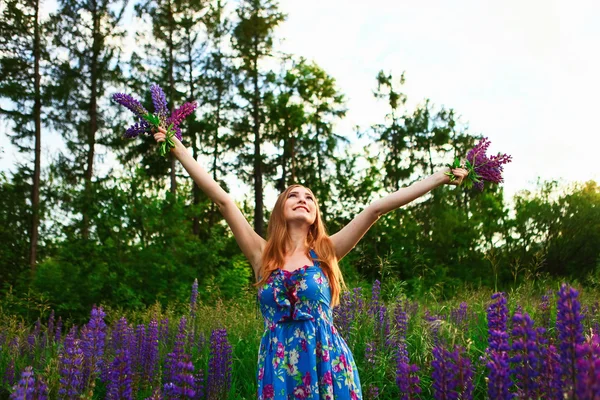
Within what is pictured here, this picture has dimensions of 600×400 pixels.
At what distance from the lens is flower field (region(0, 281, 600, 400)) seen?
5.68ft

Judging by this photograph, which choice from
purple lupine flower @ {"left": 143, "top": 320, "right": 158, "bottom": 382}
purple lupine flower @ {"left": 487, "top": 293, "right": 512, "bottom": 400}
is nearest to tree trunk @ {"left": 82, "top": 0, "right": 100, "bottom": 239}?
purple lupine flower @ {"left": 143, "top": 320, "right": 158, "bottom": 382}

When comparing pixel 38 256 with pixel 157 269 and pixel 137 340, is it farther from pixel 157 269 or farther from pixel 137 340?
pixel 137 340

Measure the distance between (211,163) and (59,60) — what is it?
7295 millimetres

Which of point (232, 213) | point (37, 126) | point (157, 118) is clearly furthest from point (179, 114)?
point (37, 126)

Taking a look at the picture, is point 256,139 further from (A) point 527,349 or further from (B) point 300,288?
(A) point 527,349

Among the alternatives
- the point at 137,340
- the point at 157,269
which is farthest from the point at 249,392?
the point at 157,269

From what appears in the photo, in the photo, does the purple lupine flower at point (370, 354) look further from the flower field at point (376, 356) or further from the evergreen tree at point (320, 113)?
the evergreen tree at point (320, 113)

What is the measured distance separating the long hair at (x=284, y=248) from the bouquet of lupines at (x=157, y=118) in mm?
818

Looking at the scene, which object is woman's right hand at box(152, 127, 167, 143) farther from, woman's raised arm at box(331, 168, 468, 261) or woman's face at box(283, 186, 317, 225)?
woman's raised arm at box(331, 168, 468, 261)

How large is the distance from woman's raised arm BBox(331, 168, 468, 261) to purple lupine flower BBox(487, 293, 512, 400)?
113cm

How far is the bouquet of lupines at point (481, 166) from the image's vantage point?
11.2 ft

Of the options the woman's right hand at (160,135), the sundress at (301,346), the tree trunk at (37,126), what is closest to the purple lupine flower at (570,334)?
the sundress at (301,346)

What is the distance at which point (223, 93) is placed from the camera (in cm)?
2323

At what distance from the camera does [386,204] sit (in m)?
3.35
